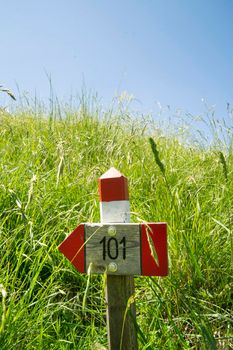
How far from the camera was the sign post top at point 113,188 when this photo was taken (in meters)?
1.54

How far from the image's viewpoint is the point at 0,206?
2447mm

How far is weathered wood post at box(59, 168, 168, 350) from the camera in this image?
1.48 meters

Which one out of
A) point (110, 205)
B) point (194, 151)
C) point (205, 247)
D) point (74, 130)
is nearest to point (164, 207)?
point (205, 247)

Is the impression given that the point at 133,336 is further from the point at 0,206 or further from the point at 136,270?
the point at 0,206

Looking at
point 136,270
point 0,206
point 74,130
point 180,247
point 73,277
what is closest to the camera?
point 136,270

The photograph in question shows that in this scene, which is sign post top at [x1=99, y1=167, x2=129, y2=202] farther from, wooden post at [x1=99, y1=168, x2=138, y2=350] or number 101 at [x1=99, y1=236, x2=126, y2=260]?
number 101 at [x1=99, y1=236, x2=126, y2=260]

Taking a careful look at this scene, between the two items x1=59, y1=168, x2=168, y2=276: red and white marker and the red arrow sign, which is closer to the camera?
x1=59, y1=168, x2=168, y2=276: red and white marker

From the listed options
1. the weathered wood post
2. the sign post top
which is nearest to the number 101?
→ the weathered wood post

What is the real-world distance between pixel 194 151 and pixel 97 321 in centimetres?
237

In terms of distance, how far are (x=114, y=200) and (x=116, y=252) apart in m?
0.18

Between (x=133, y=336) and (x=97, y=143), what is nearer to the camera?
(x=133, y=336)

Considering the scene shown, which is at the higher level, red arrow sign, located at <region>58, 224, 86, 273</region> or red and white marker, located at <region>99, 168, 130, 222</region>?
red and white marker, located at <region>99, 168, 130, 222</region>

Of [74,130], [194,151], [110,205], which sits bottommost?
[110,205]

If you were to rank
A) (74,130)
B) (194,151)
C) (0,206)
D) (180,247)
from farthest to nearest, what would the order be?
(74,130)
(194,151)
(0,206)
(180,247)
